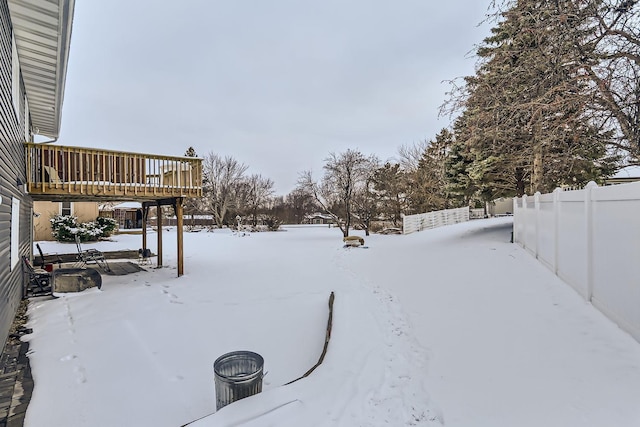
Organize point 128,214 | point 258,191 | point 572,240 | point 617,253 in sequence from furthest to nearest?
point 258,191 < point 128,214 < point 572,240 < point 617,253

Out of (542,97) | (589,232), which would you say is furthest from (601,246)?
(542,97)

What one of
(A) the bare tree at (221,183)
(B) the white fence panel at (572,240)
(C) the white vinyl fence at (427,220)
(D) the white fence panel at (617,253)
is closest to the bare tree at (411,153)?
(C) the white vinyl fence at (427,220)

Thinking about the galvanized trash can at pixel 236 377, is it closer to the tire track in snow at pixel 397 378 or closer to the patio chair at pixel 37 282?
the tire track in snow at pixel 397 378

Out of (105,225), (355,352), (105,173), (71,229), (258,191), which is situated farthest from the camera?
(258,191)

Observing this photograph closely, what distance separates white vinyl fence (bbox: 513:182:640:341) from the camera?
9.68ft

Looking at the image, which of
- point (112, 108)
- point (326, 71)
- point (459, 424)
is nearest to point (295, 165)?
point (112, 108)

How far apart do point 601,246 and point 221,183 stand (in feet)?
107

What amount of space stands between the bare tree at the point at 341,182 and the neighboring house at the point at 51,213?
12.5m

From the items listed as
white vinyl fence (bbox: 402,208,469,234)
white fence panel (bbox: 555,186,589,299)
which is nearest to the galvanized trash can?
white fence panel (bbox: 555,186,589,299)

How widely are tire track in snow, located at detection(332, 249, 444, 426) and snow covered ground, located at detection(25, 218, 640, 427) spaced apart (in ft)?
0.05

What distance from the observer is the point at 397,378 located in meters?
3.43

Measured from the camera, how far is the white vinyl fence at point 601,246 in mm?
2949

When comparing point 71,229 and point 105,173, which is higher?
point 105,173

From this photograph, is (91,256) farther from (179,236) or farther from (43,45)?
(43,45)
